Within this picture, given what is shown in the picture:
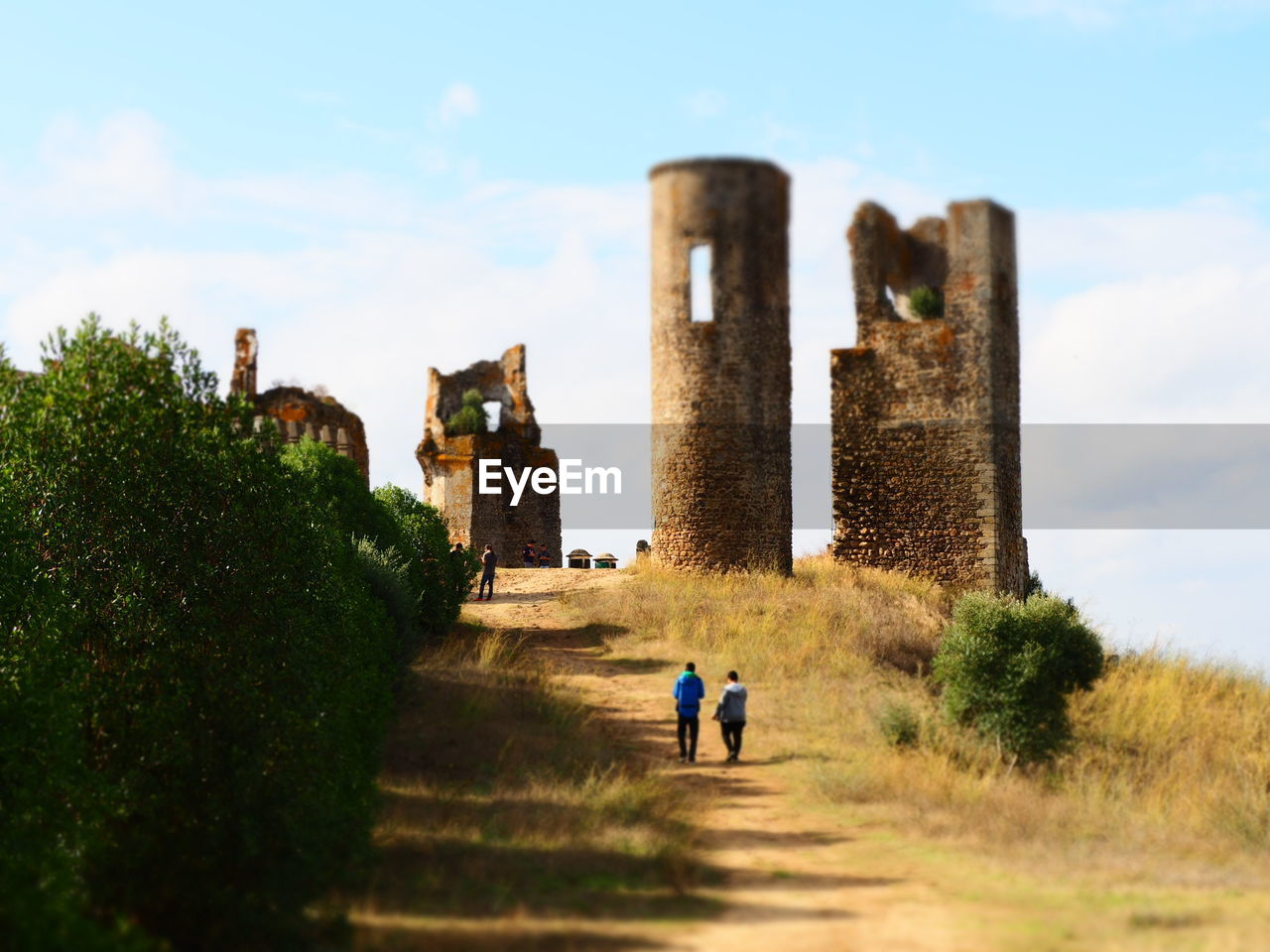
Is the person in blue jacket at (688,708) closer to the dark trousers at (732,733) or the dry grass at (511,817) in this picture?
the dark trousers at (732,733)

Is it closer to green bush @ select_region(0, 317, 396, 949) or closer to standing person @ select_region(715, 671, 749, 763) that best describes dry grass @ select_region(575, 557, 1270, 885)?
standing person @ select_region(715, 671, 749, 763)

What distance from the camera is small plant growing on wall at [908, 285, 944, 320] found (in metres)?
28.8

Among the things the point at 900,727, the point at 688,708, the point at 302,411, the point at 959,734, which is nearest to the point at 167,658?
the point at 688,708

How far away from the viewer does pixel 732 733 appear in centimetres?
1702

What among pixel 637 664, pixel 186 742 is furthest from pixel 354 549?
pixel 186 742

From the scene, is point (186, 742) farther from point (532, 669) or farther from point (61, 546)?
point (532, 669)

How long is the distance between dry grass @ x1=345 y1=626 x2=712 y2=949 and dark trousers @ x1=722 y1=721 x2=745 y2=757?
1.33 metres

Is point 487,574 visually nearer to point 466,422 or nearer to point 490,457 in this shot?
point 490,457

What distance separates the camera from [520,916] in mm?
10250

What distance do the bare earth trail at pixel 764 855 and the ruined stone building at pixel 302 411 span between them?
16120mm

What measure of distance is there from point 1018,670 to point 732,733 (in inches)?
160

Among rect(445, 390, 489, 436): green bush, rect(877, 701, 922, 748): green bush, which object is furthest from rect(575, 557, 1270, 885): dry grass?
rect(445, 390, 489, 436): green bush

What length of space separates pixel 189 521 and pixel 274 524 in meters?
0.90

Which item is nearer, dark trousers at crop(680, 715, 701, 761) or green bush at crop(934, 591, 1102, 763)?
dark trousers at crop(680, 715, 701, 761)
